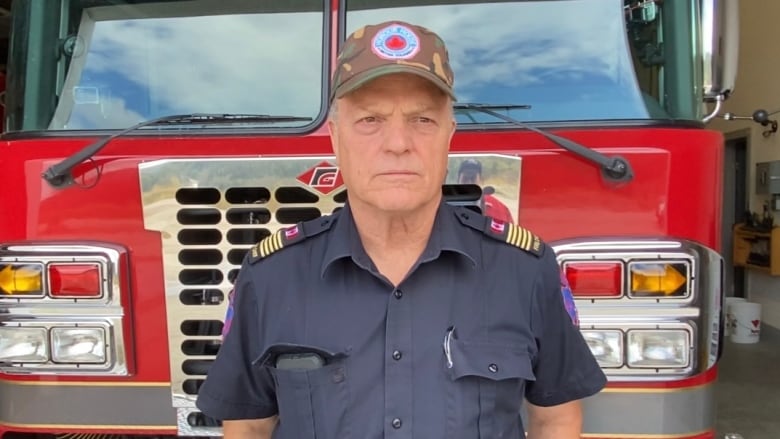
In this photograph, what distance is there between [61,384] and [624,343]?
1725mm

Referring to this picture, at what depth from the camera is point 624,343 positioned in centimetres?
218

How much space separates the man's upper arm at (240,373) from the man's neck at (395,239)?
259mm

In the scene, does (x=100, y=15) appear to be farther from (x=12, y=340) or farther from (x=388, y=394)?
(x=388, y=394)

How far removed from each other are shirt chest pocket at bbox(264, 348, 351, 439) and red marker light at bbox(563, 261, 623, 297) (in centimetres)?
100

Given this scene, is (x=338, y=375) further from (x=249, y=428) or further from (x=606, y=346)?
(x=606, y=346)

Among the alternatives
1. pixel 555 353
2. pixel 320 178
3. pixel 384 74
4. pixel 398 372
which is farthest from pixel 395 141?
pixel 320 178

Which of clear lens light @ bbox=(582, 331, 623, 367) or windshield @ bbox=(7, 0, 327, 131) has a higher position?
windshield @ bbox=(7, 0, 327, 131)

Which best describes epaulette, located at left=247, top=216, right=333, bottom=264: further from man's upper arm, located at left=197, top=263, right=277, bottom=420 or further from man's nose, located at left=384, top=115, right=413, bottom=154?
man's nose, located at left=384, top=115, right=413, bottom=154

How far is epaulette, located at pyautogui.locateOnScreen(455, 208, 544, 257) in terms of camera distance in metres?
1.51

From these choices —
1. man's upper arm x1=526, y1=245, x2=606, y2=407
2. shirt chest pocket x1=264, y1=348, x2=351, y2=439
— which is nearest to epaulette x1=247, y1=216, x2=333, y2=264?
shirt chest pocket x1=264, y1=348, x2=351, y2=439

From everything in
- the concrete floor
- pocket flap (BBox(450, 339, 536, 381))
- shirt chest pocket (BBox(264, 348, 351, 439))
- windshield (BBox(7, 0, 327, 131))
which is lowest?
the concrete floor

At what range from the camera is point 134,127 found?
2.25 metres

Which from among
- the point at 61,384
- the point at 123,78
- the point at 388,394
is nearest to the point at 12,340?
the point at 61,384

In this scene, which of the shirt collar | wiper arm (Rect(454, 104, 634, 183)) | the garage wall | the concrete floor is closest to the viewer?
the shirt collar
